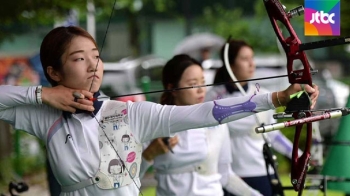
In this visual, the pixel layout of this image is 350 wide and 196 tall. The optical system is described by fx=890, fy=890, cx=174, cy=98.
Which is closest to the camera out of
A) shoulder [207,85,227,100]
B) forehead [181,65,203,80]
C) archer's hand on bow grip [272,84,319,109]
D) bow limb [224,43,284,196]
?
archer's hand on bow grip [272,84,319,109]

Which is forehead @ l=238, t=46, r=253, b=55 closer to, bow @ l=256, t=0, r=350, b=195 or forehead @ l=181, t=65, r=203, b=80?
forehead @ l=181, t=65, r=203, b=80

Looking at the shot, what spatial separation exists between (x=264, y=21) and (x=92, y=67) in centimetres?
1588

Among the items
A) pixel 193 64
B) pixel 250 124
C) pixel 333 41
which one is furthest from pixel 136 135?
pixel 250 124

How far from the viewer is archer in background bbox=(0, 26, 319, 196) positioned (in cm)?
374

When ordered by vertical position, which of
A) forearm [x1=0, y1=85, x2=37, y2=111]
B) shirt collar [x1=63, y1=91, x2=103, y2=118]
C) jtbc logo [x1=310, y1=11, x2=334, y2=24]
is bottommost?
shirt collar [x1=63, y1=91, x2=103, y2=118]

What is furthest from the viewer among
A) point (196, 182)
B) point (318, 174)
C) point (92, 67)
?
point (318, 174)

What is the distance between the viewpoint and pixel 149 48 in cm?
2055

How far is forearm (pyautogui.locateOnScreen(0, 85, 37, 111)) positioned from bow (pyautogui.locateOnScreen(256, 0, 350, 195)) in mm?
1025

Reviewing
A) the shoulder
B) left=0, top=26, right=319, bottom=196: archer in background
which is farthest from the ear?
the shoulder

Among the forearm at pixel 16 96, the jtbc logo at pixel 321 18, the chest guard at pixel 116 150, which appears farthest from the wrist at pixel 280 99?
the forearm at pixel 16 96

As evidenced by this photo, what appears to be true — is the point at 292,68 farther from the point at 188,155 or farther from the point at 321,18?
the point at 188,155

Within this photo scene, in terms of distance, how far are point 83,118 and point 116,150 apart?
7.9 inches

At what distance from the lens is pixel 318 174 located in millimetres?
6195

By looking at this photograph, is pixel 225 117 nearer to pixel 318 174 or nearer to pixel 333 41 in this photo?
pixel 333 41
